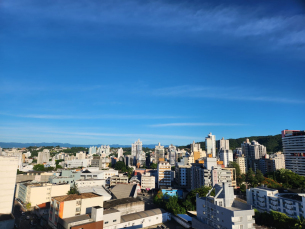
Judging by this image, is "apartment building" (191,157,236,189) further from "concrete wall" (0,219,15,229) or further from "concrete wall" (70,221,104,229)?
A: "concrete wall" (0,219,15,229)

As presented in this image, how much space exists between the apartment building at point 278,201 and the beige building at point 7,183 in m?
26.1

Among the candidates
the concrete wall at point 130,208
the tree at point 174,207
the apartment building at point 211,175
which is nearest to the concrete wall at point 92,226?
the concrete wall at point 130,208

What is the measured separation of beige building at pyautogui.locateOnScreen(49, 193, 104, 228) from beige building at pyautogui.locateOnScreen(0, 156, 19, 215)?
419cm

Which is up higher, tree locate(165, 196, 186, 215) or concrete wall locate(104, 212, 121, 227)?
concrete wall locate(104, 212, 121, 227)

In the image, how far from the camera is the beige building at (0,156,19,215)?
57.2ft

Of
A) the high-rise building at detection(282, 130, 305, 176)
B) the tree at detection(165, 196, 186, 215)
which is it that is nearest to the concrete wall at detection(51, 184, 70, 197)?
the tree at detection(165, 196, 186, 215)

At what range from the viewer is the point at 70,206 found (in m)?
16.3

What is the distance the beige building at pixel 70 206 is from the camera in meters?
16.0

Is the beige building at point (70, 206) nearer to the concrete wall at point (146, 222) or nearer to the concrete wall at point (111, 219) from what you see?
the concrete wall at point (111, 219)

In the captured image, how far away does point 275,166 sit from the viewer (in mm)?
44812

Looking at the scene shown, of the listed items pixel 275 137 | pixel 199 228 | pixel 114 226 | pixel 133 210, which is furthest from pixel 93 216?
pixel 275 137

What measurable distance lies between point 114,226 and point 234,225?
9.73 meters

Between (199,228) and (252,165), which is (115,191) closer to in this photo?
(199,228)

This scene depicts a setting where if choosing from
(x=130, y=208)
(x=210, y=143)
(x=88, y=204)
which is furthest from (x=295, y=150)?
(x=88, y=204)
